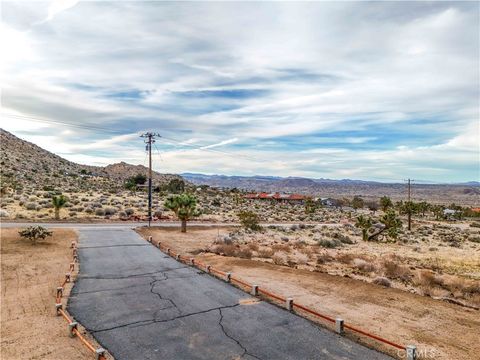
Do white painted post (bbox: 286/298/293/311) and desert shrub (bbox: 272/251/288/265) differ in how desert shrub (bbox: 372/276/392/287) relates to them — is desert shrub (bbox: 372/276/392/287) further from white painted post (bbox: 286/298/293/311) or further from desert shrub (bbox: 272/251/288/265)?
white painted post (bbox: 286/298/293/311)

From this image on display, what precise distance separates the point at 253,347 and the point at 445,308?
9.14 meters

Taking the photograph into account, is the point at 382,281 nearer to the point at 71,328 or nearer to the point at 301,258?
the point at 301,258

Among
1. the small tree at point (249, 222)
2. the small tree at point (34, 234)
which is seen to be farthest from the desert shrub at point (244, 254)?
the small tree at point (249, 222)

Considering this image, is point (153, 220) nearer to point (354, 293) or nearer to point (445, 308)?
point (354, 293)

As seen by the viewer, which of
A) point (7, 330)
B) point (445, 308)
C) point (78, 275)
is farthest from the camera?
point (78, 275)

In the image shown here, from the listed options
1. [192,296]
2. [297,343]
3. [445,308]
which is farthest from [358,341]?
[192,296]

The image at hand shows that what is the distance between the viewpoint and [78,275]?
68.8 ft

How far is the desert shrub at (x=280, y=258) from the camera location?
1012 inches

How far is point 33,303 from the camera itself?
16.5 metres

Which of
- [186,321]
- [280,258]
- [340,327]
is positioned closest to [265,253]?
[280,258]

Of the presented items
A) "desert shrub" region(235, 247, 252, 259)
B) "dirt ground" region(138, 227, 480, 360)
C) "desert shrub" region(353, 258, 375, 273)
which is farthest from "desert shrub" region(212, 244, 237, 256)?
"desert shrub" region(353, 258, 375, 273)

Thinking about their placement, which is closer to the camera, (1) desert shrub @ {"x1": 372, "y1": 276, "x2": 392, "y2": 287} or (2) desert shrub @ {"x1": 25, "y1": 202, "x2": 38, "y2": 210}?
(1) desert shrub @ {"x1": 372, "y1": 276, "x2": 392, "y2": 287}

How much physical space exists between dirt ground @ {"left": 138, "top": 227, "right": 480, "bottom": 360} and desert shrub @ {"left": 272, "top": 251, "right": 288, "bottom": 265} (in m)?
0.98

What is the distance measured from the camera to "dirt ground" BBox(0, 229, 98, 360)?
12.2 m
